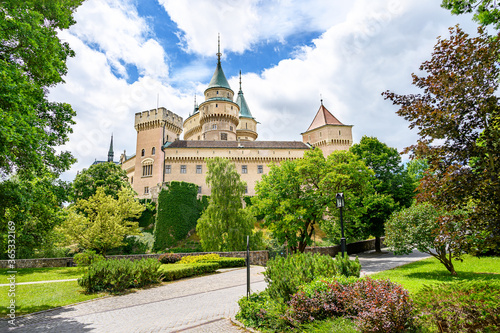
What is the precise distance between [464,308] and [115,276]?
12.7m

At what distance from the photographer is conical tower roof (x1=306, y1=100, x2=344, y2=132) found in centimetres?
5541

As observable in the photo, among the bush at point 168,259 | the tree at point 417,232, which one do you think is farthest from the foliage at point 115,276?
the tree at point 417,232

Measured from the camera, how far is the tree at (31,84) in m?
7.95

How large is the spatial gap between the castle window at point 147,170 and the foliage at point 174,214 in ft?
32.3

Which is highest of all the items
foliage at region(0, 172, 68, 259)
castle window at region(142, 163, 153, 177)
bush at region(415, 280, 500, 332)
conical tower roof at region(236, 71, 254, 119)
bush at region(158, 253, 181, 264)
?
conical tower roof at region(236, 71, 254, 119)

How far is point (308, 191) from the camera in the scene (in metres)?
23.1

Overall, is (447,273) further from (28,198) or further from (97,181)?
(97,181)

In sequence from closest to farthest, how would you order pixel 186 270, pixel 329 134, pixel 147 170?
pixel 186 270, pixel 147 170, pixel 329 134

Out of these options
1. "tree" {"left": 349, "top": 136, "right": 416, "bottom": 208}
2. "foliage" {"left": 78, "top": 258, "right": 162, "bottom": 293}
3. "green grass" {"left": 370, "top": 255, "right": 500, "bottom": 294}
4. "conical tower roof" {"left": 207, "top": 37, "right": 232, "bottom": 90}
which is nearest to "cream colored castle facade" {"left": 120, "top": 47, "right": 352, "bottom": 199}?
"conical tower roof" {"left": 207, "top": 37, "right": 232, "bottom": 90}

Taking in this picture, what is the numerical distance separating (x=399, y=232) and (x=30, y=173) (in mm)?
16225

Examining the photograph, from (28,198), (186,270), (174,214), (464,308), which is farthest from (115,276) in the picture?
(174,214)

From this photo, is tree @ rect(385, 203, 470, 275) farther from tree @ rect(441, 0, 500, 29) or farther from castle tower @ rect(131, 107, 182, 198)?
castle tower @ rect(131, 107, 182, 198)

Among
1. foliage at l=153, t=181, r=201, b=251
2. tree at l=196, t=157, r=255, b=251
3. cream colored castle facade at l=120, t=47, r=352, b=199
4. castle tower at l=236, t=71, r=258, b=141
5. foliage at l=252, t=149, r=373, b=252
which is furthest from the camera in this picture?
castle tower at l=236, t=71, r=258, b=141

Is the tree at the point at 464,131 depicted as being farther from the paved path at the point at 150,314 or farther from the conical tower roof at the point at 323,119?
the conical tower roof at the point at 323,119
